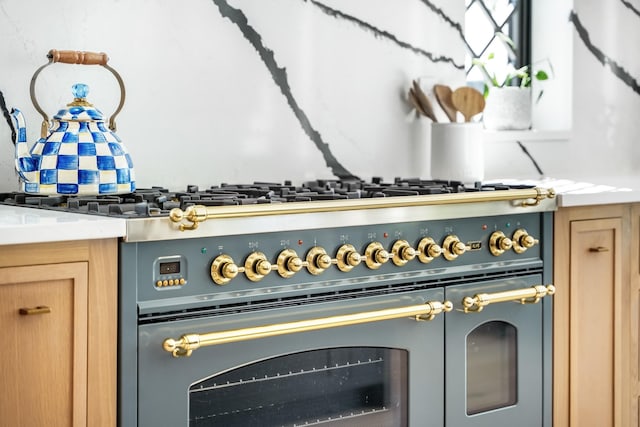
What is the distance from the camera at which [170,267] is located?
1665 mm

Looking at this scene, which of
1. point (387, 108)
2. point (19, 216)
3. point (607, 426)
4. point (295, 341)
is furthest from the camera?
point (387, 108)

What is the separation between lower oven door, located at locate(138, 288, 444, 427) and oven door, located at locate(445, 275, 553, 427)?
0.05 m

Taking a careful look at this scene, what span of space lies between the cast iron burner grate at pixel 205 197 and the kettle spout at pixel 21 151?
6cm

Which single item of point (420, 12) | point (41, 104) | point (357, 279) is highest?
point (420, 12)

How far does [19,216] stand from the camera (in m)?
1.65

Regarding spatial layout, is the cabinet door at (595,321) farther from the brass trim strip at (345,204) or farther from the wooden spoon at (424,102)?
the wooden spoon at (424,102)

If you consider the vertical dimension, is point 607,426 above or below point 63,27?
below

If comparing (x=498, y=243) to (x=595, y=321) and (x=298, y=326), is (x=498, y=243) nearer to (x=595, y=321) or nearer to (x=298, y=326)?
(x=595, y=321)

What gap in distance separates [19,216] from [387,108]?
144 cm

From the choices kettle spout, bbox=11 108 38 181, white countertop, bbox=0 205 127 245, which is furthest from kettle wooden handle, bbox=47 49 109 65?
white countertop, bbox=0 205 127 245

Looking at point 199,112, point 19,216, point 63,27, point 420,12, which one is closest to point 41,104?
point 63,27

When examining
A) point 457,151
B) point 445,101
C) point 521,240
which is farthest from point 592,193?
point 445,101

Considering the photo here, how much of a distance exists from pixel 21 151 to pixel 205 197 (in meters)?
0.41

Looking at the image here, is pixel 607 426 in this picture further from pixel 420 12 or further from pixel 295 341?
pixel 420 12
